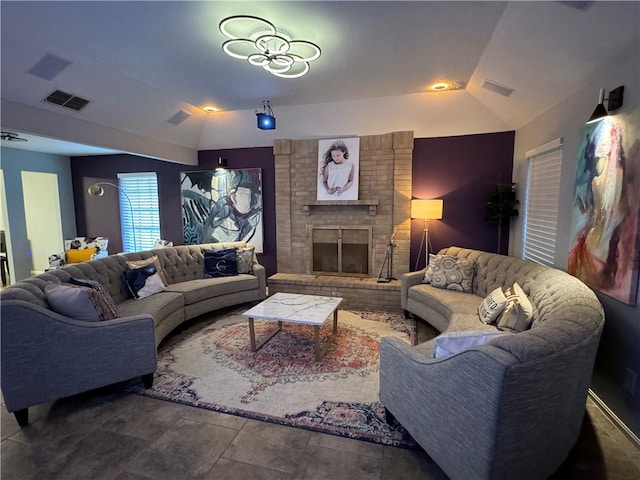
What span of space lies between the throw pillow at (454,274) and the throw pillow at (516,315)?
3.53 feet

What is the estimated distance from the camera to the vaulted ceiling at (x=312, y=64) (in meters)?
2.25

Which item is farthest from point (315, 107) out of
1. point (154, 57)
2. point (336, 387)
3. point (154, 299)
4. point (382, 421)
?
point (382, 421)

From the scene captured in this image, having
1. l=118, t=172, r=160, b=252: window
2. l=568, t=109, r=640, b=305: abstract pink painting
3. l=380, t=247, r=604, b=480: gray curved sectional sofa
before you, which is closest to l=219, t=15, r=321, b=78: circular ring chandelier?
l=568, t=109, r=640, b=305: abstract pink painting

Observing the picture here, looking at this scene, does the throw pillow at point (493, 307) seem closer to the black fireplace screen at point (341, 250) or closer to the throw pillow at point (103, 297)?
the black fireplace screen at point (341, 250)

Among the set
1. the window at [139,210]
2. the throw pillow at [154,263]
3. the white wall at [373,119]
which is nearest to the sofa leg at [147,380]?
the throw pillow at [154,263]

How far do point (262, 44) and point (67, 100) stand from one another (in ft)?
7.66

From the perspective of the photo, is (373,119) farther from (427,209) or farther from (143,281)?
(143,281)

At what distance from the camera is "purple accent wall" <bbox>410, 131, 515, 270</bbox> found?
14.7ft

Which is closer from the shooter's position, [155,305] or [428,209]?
[155,305]

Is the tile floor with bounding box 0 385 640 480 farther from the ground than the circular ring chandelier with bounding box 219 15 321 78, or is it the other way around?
the circular ring chandelier with bounding box 219 15 321 78

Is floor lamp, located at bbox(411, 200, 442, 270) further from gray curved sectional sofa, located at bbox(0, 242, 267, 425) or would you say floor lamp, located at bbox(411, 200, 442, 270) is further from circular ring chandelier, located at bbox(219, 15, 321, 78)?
gray curved sectional sofa, located at bbox(0, 242, 267, 425)

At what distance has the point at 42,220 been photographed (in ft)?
21.1

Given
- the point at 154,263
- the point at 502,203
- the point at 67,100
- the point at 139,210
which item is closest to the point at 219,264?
the point at 154,263

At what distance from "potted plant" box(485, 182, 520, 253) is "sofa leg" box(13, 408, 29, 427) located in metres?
5.09
